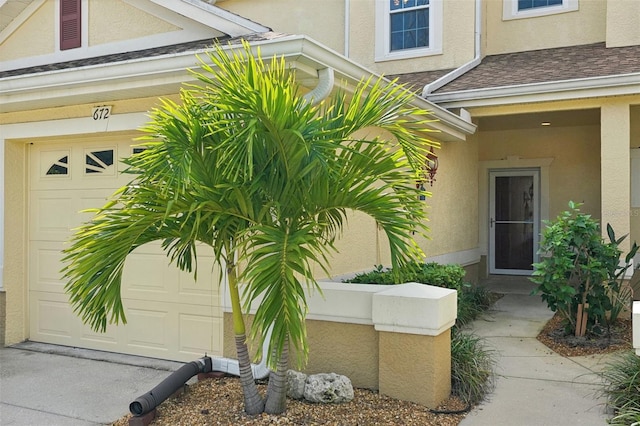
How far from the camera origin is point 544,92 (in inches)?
350

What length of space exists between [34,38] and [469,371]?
6.98 metres

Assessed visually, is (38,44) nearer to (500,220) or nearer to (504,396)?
(504,396)

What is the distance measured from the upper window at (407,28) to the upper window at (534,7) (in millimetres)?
1366

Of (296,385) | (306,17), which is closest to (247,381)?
(296,385)

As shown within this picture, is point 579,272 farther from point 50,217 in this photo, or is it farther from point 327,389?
point 50,217

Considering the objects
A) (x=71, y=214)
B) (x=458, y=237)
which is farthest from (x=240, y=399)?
(x=458, y=237)

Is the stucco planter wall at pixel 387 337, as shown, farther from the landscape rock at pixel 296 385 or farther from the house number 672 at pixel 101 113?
the house number 672 at pixel 101 113

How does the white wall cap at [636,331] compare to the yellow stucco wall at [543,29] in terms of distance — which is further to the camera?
the yellow stucco wall at [543,29]

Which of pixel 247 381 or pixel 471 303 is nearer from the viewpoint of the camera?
pixel 247 381

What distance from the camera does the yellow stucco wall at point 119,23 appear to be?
7527 millimetres

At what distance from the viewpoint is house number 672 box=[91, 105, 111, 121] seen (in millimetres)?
6824

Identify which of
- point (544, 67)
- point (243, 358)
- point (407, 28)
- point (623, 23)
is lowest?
point (243, 358)

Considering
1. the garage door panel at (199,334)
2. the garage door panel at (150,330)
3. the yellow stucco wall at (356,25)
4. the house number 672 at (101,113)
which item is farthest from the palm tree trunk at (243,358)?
the yellow stucco wall at (356,25)

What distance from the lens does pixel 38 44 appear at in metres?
8.28
